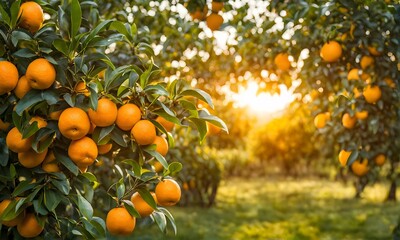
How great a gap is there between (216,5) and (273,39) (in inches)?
26.7

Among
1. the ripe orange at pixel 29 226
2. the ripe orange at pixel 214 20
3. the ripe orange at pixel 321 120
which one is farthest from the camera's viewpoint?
the ripe orange at pixel 321 120

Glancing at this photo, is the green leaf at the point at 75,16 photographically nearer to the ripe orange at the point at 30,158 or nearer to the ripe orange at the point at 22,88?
the ripe orange at the point at 22,88

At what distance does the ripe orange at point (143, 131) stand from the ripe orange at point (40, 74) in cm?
38

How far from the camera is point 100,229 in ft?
7.09

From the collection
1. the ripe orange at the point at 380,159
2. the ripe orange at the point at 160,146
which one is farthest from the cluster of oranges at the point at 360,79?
the ripe orange at the point at 160,146

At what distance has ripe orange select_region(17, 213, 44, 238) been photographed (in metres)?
2.11

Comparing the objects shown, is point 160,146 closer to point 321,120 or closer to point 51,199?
point 51,199

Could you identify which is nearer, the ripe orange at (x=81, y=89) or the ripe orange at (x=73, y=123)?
the ripe orange at (x=73, y=123)

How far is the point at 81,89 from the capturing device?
2043 millimetres

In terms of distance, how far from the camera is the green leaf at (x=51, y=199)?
1.98 meters

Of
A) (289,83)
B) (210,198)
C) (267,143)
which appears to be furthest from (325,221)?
(267,143)

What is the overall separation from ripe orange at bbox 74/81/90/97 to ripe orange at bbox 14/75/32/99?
18 cm

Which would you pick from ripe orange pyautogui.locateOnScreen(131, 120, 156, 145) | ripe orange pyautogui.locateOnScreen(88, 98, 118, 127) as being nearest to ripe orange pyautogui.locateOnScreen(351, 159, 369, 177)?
ripe orange pyautogui.locateOnScreen(131, 120, 156, 145)

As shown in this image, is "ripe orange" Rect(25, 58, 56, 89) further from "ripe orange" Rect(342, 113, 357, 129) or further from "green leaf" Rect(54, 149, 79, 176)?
"ripe orange" Rect(342, 113, 357, 129)
